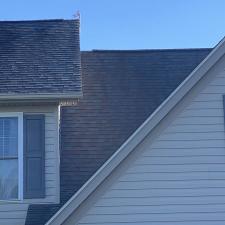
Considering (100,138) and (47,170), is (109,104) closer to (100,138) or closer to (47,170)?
(100,138)

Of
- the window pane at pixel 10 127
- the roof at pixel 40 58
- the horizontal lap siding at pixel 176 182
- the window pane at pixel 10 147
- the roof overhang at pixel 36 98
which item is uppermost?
the roof at pixel 40 58

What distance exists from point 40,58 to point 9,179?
7.74ft

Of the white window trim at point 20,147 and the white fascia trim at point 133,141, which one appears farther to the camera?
the white window trim at point 20,147

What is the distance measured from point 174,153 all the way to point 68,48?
328cm

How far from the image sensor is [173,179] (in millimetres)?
10422

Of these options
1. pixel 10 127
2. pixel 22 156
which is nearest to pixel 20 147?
pixel 22 156

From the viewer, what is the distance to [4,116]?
37.6 feet

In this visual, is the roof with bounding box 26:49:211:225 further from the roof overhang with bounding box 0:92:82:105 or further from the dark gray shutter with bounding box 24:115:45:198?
the roof overhang with bounding box 0:92:82:105

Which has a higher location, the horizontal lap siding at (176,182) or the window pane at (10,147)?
the window pane at (10,147)

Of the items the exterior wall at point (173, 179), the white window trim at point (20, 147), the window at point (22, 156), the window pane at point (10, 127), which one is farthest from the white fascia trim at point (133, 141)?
the window pane at point (10, 127)

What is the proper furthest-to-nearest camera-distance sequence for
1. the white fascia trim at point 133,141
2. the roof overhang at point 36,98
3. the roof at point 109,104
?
the roof at point 109,104
the roof overhang at point 36,98
the white fascia trim at point 133,141

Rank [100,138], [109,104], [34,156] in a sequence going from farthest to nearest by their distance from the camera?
[109,104], [100,138], [34,156]

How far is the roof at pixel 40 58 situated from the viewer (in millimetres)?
11367

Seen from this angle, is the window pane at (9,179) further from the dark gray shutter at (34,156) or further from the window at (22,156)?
the dark gray shutter at (34,156)
